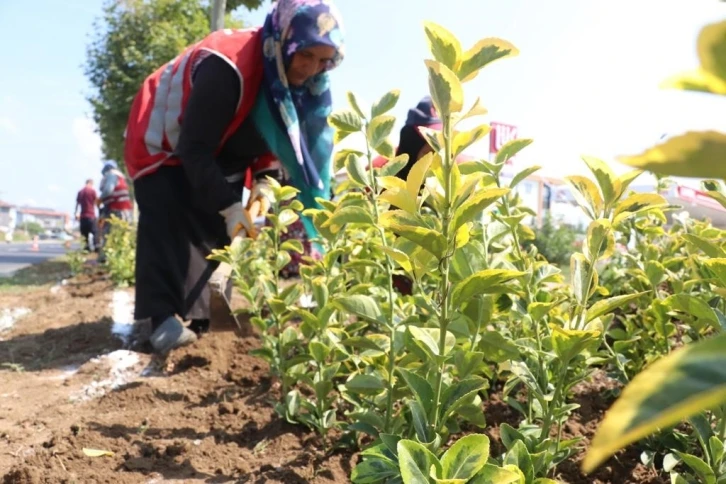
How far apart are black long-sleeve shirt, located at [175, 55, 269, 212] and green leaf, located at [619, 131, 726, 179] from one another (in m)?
2.58

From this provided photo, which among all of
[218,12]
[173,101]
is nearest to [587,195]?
[173,101]

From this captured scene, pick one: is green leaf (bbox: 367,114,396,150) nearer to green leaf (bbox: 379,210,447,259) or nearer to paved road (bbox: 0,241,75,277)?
green leaf (bbox: 379,210,447,259)

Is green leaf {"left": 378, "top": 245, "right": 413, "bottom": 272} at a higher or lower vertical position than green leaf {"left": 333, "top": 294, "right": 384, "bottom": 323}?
higher

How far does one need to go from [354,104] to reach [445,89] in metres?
0.60

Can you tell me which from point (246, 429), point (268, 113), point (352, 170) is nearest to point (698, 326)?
point (352, 170)

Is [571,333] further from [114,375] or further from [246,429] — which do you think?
[114,375]

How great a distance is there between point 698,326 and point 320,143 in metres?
2.27

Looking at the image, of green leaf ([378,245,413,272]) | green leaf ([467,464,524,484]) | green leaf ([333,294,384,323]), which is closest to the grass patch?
green leaf ([333,294,384,323])

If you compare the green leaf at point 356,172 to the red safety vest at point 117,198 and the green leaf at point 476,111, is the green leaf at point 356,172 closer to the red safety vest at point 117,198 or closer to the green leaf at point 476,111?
the green leaf at point 476,111

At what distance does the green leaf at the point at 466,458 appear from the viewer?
81 cm

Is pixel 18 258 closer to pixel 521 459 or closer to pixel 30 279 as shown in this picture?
pixel 30 279

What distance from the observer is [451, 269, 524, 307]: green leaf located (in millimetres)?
866

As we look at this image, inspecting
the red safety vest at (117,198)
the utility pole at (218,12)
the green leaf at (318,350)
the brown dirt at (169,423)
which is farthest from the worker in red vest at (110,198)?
the green leaf at (318,350)

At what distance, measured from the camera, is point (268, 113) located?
291cm
